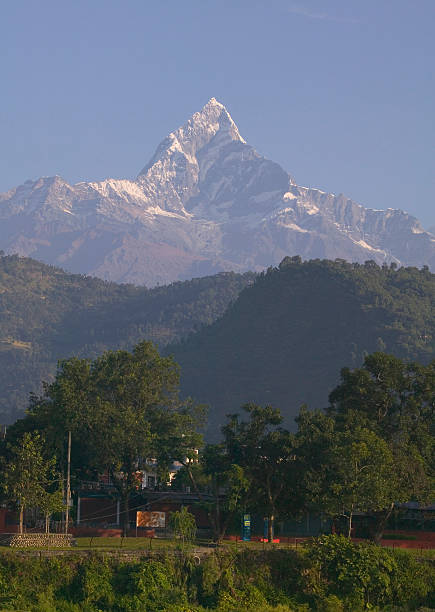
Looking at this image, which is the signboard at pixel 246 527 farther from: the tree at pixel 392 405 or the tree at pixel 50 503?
the tree at pixel 50 503

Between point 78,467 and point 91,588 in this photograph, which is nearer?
point 91,588

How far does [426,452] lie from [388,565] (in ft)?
60.8

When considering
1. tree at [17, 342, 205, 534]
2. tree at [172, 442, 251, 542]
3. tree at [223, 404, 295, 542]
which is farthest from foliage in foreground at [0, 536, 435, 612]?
tree at [17, 342, 205, 534]

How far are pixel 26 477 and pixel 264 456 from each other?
18.6 metres

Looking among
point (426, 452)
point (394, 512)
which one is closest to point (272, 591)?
point (394, 512)

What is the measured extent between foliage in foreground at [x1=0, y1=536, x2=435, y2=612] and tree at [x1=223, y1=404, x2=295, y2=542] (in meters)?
10.4

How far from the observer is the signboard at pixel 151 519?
86.2 meters

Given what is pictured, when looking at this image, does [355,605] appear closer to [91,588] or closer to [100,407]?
[91,588]

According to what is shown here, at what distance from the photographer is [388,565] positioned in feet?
220

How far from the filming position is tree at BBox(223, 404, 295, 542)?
79.1 m

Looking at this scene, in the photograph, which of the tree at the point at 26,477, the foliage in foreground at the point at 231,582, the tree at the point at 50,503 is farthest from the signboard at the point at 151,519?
the foliage in foreground at the point at 231,582

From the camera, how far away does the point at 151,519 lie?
283 ft

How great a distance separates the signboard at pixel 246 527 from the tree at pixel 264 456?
6.35ft

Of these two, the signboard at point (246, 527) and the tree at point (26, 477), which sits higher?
the tree at point (26, 477)
